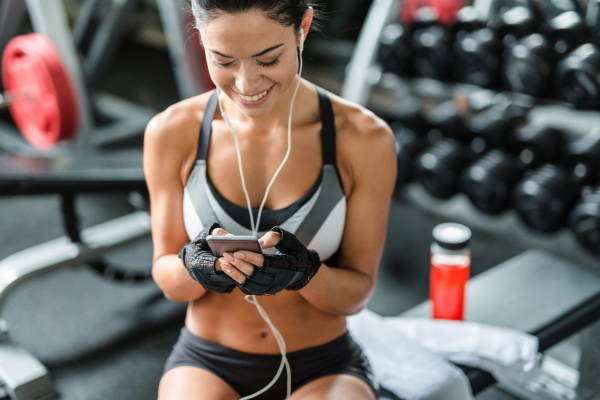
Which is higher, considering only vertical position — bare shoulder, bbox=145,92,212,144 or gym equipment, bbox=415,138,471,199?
bare shoulder, bbox=145,92,212,144

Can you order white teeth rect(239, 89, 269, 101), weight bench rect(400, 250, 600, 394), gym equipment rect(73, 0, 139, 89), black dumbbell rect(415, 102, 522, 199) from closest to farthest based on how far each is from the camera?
white teeth rect(239, 89, 269, 101), weight bench rect(400, 250, 600, 394), black dumbbell rect(415, 102, 522, 199), gym equipment rect(73, 0, 139, 89)

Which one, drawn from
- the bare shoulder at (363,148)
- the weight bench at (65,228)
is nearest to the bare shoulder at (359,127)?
the bare shoulder at (363,148)

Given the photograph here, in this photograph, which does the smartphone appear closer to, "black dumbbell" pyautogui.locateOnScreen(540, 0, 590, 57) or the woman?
the woman

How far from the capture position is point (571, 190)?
246 cm

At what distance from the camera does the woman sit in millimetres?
1322

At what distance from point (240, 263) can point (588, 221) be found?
66.5 inches

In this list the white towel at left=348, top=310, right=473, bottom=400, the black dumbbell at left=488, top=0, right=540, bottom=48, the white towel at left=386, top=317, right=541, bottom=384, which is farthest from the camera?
the black dumbbell at left=488, top=0, right=540, bottom=48

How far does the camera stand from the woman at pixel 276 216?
1.32 metres

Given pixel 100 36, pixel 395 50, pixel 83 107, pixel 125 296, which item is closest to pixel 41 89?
pixel 83 107

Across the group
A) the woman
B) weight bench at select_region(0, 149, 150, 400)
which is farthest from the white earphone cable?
weight bench at select_region(0, 149, 150, 400)

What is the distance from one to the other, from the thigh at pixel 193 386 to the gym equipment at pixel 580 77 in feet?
5.83

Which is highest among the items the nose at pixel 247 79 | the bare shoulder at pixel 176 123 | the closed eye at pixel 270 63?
the closed eye at pixel 270 63

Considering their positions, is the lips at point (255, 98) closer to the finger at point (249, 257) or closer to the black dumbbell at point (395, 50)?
the finger at point (249, 257)

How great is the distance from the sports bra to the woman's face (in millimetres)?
201
